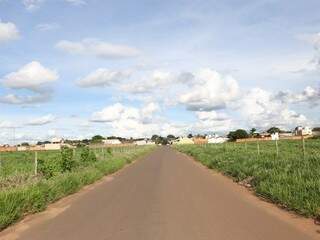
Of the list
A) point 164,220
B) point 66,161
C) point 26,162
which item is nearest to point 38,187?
point 164,220

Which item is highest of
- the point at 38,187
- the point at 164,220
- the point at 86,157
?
the point at 86,157

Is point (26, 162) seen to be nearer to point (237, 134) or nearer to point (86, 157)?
point (86, 157)

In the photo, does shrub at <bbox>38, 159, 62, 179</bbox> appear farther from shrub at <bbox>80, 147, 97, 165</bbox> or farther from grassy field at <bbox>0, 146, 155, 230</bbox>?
shrub at <bbox>80, 147, 97, 165</bbox>

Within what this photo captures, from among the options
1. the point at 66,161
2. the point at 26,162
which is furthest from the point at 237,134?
the point at 66,161

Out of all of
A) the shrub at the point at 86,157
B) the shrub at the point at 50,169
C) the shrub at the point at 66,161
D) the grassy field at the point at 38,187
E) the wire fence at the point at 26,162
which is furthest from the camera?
the shrub at the point at 86,157

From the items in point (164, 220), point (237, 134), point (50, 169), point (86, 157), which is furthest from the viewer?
point (237, 134)

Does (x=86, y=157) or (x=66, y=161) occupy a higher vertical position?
(x=86, y=157)

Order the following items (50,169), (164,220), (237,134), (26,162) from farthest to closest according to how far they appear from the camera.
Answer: (237,134), (26,162), (50,169), (164,220)

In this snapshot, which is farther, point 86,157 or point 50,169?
point 86,157

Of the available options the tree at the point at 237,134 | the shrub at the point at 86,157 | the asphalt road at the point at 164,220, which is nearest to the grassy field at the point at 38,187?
the asphalt road at the point at 164,220

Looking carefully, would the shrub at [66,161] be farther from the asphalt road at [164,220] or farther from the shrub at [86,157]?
the asphalt road at [164,220]

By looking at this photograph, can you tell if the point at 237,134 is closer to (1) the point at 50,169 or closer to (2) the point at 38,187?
(1) the point at 50,169

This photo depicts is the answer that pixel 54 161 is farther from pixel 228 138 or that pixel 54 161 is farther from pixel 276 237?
pixel 228 138

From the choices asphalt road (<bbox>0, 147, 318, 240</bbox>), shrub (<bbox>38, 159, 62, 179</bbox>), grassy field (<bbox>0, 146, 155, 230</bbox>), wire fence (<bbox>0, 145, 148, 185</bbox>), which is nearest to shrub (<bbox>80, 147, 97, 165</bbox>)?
wire fence (<bbox>0, 145, 148, 185</bbox>)
